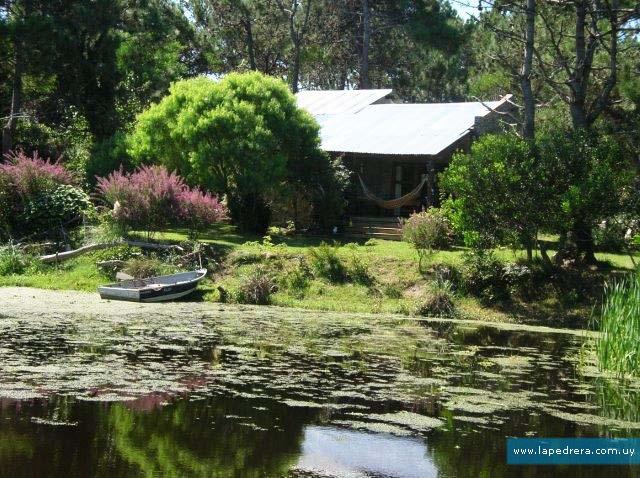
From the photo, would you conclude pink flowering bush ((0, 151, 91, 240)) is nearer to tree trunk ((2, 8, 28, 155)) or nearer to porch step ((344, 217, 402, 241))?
tree trunk ((2, 8, 28, 155))

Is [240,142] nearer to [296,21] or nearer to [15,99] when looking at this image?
[15,99]

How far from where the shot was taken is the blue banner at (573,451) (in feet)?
36.4

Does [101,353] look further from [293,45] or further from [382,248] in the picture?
[293,45]

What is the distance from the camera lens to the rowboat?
78.6 ft

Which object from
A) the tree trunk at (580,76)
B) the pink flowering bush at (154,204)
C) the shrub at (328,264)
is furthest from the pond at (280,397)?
the tree trunk at (580,76)

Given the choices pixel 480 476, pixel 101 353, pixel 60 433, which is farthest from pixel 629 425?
pixel 101 353

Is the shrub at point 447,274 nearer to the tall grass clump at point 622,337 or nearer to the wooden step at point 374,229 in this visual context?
the wooden step at point 374,229

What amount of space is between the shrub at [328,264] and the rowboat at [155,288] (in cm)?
335

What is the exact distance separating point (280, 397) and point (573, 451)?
4198mm

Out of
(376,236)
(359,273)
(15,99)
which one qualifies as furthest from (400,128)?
(15,99)

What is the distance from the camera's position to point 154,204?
28094 millimetres

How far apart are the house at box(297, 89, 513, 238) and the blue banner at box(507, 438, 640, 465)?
2133 centimetres

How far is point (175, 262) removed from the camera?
27359 millimetres

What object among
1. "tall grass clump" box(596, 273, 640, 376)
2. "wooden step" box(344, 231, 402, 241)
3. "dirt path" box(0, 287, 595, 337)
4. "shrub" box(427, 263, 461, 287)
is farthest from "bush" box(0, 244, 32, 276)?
"tall grass clump" box(596, 273, 640, 376)
